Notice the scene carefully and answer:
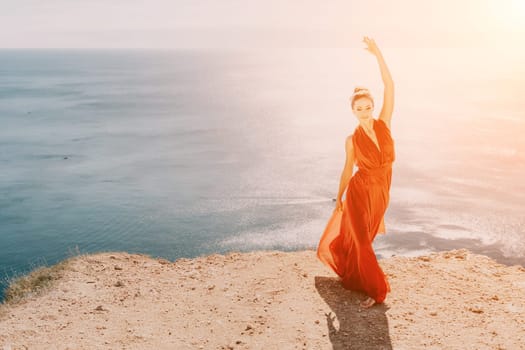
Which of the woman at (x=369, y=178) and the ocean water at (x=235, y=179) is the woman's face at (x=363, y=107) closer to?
the woman at (x=369, y=178)

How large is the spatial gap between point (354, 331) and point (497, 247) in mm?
19245

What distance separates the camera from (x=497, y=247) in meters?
23.9

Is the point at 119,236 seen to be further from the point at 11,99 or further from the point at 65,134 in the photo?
the point at 11,99

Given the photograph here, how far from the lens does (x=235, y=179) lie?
3616 cm

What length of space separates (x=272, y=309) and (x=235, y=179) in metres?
27.8

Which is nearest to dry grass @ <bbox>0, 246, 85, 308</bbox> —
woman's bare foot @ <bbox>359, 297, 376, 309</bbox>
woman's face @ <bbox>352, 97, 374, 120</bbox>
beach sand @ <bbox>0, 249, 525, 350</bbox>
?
beach sand @ <bbox>0, 249, 525, 350</bbox>

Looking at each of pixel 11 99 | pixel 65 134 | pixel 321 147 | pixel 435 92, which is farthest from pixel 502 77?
pixel 11 99

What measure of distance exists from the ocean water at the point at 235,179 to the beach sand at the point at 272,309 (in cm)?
1264

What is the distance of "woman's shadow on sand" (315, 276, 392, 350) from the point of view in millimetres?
7242

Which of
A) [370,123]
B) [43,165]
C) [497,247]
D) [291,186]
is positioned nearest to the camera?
[370,123]

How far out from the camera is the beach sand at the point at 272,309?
748cm

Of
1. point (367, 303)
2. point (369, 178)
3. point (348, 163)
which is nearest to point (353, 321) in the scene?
point (367, 303)

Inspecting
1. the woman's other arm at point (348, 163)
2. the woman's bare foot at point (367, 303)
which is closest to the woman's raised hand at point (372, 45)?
the woman's other arm at point (348, 163)

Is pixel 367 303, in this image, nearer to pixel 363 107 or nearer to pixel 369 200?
pixel 369 200
